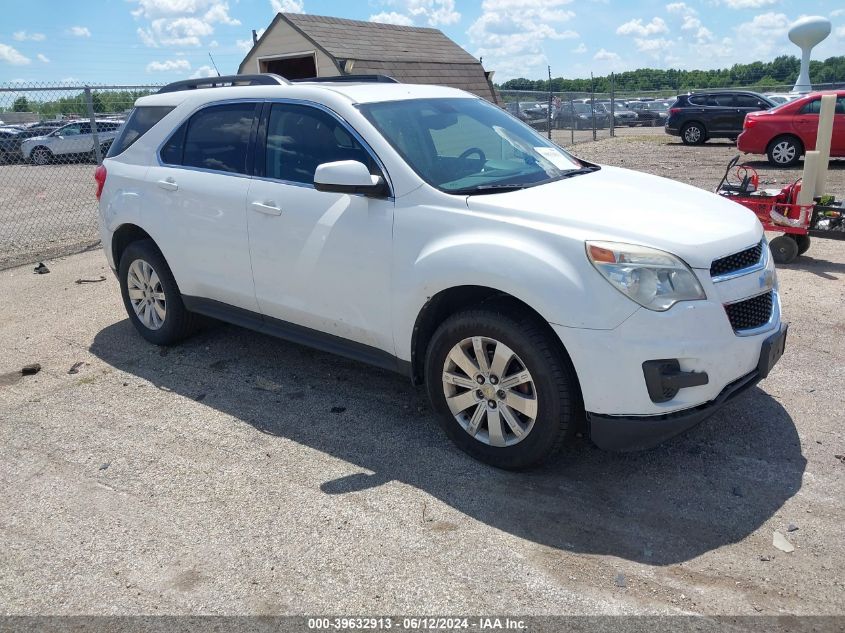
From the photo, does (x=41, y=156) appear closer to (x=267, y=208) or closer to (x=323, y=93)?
(x=267, y=208)

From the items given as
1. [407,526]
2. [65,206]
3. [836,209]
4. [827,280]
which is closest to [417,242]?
[407,526]

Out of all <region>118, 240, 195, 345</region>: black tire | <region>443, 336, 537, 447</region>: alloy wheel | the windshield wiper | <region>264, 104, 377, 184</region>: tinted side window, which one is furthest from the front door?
<region>118, 240, 195, 345</region>: black tire

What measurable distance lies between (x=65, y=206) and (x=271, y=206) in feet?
39.8

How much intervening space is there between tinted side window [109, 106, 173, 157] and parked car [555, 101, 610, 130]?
23.3 m

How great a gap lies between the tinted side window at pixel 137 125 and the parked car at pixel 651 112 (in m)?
32.4

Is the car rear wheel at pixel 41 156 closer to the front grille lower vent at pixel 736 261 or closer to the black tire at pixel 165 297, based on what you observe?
the black tire at pixel 165 297

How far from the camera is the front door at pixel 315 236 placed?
13.3ft

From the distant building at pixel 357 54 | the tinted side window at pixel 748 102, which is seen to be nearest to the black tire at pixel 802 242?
the distant building at pixel 357 54

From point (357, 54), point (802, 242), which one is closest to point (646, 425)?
point (802, 242)

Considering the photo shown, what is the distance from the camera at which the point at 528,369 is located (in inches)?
138

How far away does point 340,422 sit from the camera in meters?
4.46

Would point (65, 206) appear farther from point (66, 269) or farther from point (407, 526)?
point (407, 526)

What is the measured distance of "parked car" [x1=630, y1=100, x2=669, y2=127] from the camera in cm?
3472

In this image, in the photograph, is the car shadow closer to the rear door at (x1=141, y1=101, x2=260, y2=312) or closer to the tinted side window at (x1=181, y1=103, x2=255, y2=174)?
the rear door at (x1=141, y1=101, x2=260, y2=312)
